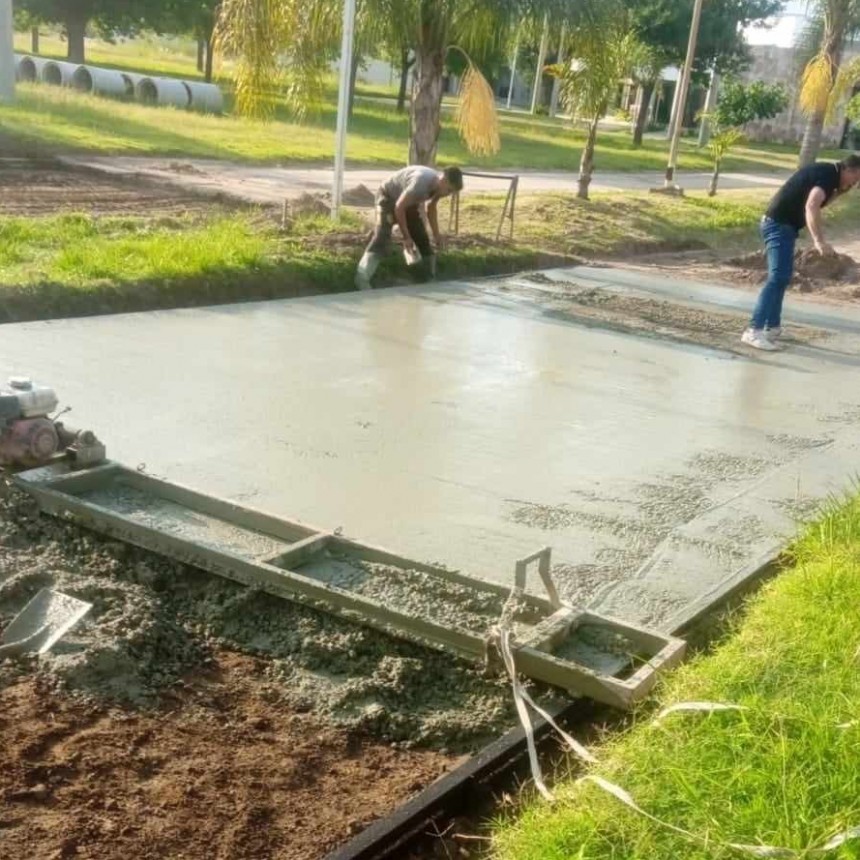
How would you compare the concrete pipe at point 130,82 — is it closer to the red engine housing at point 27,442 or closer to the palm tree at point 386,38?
the palm tree at point 386,38

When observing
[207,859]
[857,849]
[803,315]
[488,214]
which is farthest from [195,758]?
[488,214]

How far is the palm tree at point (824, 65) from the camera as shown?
18453 mm

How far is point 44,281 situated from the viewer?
8273 mm

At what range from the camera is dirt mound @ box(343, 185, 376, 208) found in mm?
15359

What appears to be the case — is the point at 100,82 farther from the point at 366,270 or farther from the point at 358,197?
the point at 366,270

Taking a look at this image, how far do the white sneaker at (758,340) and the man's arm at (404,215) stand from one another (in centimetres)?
290

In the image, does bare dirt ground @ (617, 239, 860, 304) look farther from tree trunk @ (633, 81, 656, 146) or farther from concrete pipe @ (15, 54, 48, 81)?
tree trunk @ (633, 81, 656, 146)

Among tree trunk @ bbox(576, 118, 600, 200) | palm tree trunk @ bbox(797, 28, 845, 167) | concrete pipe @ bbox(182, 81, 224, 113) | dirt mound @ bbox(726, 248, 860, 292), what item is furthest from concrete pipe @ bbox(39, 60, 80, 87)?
dirt mound @ bbox(726, 248, 860, 292)

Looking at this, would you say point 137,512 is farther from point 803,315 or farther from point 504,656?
point 803,315

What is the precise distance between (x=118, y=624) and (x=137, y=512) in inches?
39.2

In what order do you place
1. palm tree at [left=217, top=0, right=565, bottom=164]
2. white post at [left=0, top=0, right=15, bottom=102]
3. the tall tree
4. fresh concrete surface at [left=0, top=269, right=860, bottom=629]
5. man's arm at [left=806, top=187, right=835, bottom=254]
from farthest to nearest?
the tall tree → white post at [left=0, top=0, right=15, bottom=102] → palm tree at [left=217, top=0, right=565, bottom=164] → man's arm at [left=806, top=187, right=835, bottom=254] → fresh concrete surface at [left=0, top=269, right=860, bottom=629]

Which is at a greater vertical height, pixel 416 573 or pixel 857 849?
pixel 857 849

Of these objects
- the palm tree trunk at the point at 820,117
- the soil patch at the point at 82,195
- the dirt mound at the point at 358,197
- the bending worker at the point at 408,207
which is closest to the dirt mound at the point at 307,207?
the soil patch at the point at 82,195

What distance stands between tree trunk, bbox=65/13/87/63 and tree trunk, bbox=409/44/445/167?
25373 mm
